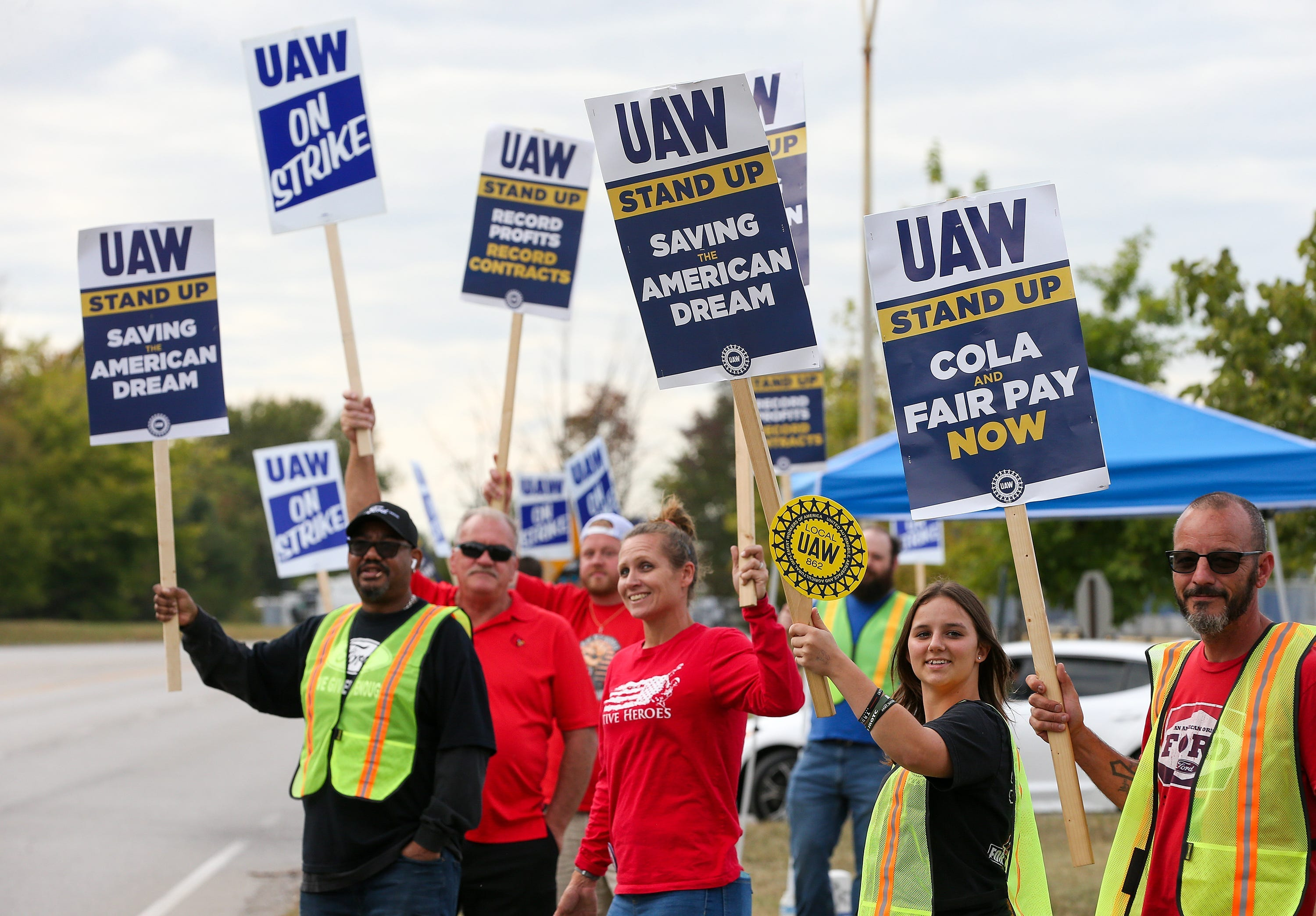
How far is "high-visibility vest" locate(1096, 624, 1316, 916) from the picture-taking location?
3396mm

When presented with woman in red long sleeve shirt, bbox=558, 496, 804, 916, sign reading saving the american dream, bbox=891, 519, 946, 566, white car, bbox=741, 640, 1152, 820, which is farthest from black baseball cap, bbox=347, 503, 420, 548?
sign reading saving the american dream, bbox=891, 519, 946, 566

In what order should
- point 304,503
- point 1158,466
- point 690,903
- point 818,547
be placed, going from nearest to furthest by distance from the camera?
point 818,547 → point 690,903 → point 1158,466 → point 304,503

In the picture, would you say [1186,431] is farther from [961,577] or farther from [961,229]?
[961,577]

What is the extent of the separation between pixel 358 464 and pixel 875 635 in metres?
A: 2.98

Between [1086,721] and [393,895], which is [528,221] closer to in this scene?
[393,895]

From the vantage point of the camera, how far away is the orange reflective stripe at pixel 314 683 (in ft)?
15.2

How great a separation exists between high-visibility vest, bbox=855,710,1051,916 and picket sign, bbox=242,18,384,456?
3.67 metres

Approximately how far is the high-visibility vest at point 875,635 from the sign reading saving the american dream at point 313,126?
3123mm

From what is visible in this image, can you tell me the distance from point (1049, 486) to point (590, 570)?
3.08m

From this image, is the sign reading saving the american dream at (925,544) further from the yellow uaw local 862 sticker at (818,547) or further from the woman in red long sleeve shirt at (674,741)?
the yellow uaw local 862 sticker at (818,547)

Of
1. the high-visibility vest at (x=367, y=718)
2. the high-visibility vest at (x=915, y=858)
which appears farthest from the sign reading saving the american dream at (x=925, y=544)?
the high-visibility vest at (x=915, y=858)

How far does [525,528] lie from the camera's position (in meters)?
13.3

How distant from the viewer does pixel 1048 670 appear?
378 cm

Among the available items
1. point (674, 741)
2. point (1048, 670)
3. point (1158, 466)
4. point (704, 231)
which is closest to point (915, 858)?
point (1048, 670)
